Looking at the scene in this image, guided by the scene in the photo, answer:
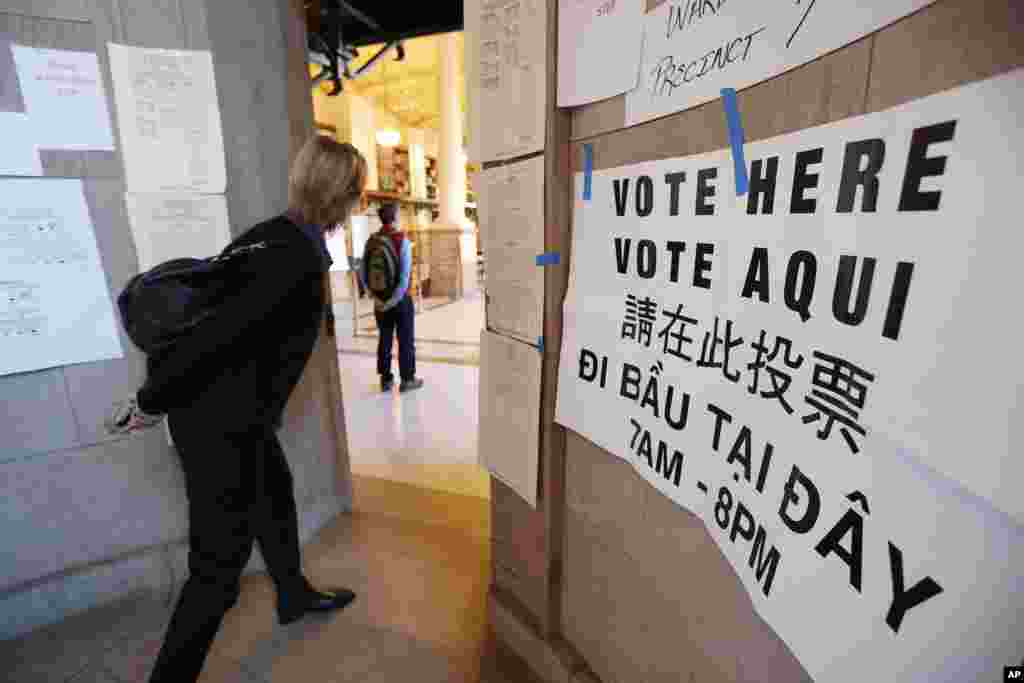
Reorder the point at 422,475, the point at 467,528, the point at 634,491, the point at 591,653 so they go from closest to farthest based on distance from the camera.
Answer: the point at 634,491 → the point at 591,653 → the point at 467,528 → the point at 422,475

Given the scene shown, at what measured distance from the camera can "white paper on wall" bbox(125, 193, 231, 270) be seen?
4.89ft

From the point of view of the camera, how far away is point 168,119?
148 centimetres

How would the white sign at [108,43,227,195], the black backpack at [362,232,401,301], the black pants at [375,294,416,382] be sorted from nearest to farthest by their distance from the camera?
1. the white sign at [108,43,227,195]
2. the black backpack at [362,232,401,301]
3. the black pants at [375,294,416,382]

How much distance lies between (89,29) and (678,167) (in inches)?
70.6

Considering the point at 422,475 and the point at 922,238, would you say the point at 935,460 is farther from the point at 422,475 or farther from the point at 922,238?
the point at 422,475

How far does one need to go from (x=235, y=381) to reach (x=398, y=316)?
2856mm

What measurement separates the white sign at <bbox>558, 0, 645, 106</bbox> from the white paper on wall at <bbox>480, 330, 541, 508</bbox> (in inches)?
23.5

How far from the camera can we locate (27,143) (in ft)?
4.41

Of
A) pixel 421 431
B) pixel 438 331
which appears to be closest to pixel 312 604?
pixel 421 431

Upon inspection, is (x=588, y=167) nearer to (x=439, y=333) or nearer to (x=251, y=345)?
(x=251, y=345)

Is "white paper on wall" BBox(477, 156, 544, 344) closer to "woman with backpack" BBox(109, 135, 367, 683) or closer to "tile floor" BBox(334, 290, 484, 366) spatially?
"woman with backpack" BBox(109, 135, 367, 683)

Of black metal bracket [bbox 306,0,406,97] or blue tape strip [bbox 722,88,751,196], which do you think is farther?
black metal bracket [bbox 306,0,406,97]

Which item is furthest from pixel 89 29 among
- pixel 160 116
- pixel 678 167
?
pixel 678 167

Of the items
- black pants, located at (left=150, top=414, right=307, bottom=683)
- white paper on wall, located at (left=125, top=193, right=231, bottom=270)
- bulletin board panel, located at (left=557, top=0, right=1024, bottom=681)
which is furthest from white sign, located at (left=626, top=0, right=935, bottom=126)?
white paper on wall, located at (left=125, top=193, right=231, bottom=270)
